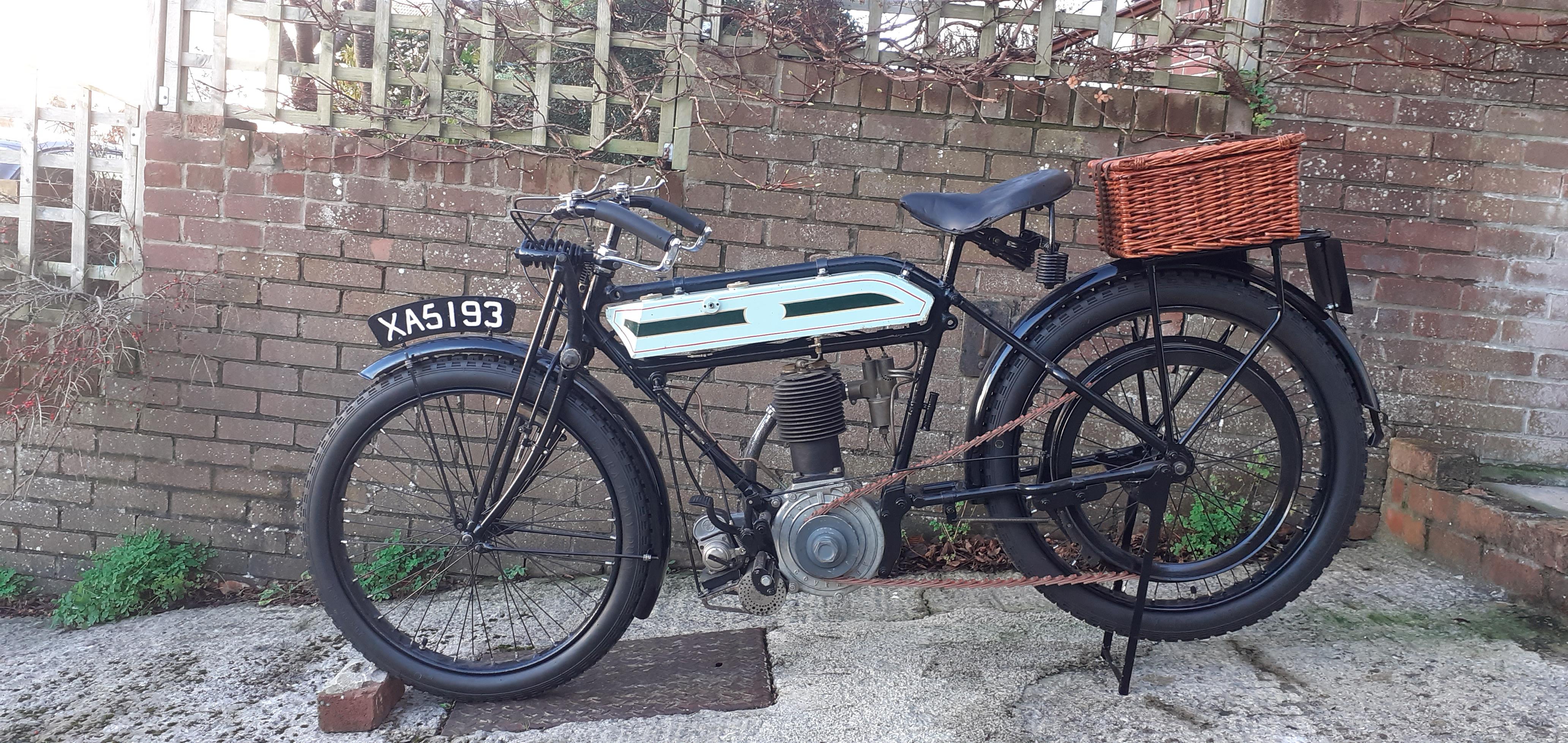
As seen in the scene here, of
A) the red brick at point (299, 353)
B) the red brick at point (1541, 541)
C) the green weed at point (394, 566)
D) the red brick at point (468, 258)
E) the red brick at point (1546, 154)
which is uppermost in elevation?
the red brick at point (1546, 154)

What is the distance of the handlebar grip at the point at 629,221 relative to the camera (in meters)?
2.10

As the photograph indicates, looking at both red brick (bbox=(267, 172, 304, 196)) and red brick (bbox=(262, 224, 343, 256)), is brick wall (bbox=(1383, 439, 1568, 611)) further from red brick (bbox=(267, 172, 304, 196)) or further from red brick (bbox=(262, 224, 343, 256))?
red brick (bbox=(267, 172, 304, 196))

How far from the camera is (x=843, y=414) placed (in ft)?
7.63

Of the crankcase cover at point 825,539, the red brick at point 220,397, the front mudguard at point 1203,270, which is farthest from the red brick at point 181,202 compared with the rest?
the front mudguard at point 1203,270

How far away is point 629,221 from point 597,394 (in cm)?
44

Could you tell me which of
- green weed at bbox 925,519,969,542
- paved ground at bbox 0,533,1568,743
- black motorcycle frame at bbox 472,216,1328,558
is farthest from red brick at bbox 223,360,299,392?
green weed at bbox 925,519,969,542

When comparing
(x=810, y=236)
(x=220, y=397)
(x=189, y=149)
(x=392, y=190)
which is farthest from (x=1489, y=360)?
(x=189, y=149)

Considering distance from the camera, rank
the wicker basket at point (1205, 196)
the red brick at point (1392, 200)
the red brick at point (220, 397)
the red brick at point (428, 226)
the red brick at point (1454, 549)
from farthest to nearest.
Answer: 1. the red brick at point (220, 397)
2. the red brick at point (428, 226)
3. the red brick at point (1392, 200)
4. the red brick at point (1454, 549)
5. the wicker basket at point (1205, 196)

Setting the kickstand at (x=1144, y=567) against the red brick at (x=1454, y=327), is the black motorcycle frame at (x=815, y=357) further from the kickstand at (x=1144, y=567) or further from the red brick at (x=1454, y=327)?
the red brick at (x=1454, y=327)

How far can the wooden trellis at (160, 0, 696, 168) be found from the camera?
9.89 feet

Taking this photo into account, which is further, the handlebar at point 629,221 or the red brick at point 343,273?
the red brick at point 343,273

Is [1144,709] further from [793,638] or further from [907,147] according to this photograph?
[907,147]

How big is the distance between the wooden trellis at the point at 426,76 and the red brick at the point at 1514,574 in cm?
268

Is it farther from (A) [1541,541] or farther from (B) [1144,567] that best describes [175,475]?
(A) [1541,541]
